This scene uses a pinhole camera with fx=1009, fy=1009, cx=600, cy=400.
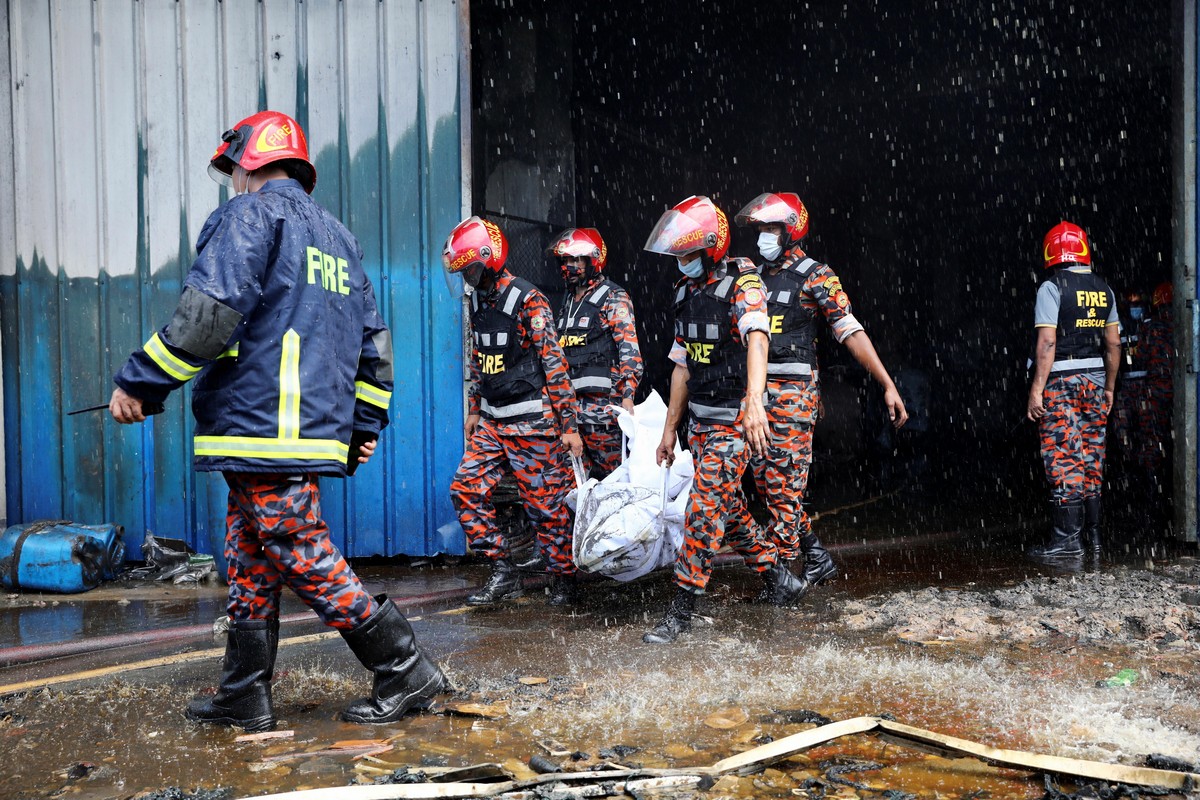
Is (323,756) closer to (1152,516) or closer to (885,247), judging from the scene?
(1152,516)

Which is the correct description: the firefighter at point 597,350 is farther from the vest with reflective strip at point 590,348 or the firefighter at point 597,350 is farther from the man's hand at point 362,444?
the man's hand at point 362,444

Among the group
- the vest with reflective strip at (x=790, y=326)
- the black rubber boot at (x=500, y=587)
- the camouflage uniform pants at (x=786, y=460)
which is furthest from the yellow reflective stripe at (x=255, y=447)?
the vest with reflective strip at (x=790, y=326)

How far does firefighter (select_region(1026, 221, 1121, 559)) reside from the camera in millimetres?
6656

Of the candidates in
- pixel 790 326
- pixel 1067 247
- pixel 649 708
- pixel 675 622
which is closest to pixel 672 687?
pixel 649 708

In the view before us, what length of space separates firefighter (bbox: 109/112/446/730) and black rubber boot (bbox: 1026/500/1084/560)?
4665 millimetres

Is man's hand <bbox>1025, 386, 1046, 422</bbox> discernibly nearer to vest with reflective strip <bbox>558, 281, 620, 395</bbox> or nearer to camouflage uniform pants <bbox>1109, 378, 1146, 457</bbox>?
vest with reflective strip <bbox>558, 281, 620, 395</bbox>

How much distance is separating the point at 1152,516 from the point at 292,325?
25.1ft

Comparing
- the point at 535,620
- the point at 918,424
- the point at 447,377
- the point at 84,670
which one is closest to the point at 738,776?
the point at 535,620

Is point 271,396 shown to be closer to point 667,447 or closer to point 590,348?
point 667,447

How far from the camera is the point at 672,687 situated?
3646 millimetres

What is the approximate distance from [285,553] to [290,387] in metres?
0.53

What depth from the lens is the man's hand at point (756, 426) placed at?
14.2 ft

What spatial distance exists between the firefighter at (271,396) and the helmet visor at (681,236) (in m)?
1.72

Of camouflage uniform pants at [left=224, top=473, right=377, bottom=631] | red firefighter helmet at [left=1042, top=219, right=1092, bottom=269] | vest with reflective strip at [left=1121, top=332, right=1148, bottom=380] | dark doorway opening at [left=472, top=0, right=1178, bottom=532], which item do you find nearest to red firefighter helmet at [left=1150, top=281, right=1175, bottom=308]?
vest with reflective strip at [left=1121, top=332, right=1148, bottom=380]
